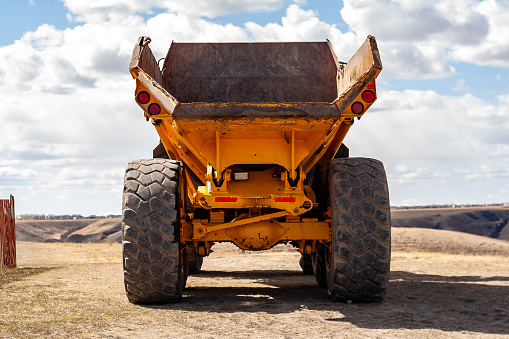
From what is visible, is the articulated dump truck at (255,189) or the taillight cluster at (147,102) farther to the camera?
the taillight cluster at (147,102)

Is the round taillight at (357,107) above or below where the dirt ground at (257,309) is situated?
above

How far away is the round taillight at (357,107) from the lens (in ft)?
25.2

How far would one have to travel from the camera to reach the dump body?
754cm

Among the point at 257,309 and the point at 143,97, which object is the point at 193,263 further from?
the point at 143,97

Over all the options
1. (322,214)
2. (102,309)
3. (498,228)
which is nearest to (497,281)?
(322,214)

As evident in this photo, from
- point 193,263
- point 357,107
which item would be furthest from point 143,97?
point 193,263

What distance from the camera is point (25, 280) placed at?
37.9 feet

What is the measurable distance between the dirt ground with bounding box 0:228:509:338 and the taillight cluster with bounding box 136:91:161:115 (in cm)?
235

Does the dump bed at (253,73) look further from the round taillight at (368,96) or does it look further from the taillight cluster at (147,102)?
the round taillight at (368,96)

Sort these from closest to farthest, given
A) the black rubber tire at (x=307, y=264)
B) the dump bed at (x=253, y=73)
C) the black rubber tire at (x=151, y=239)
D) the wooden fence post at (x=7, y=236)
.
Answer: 1. the black rubber tire at (x=151, y=239)
2. the dump bed at (x=253, y=73)
3. the black rubber tire at (x=307, y=264)
4. the wooden fence post at (x=7, y=236)

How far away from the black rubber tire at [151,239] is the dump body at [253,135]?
1.63ft

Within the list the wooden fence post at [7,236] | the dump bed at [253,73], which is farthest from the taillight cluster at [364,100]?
the wooden fence post at [7,236]

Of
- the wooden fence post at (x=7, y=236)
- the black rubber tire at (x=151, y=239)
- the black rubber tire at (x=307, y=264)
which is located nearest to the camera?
the black rubber tire at (x=151, y=239)

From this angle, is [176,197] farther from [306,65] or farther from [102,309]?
[306,65]
